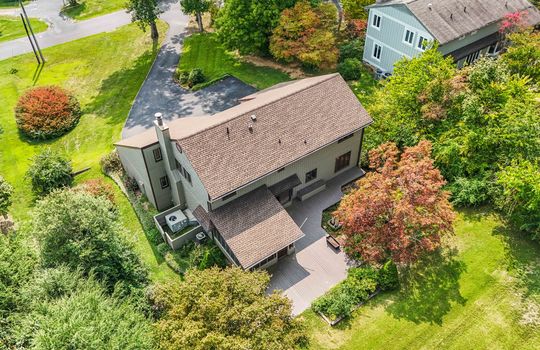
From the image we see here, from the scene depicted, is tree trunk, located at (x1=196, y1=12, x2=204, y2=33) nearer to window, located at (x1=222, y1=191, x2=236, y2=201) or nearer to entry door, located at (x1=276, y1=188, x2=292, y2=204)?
entry door, located at (x1=276, y1=188, x2=292, y2=204)

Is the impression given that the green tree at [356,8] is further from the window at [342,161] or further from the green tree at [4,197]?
the green tree at [4,197]

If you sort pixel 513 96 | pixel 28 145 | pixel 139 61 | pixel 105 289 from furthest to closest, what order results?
pixel 139 61 → pixel 28 145 → pixel 513 96 → pixel 105 289

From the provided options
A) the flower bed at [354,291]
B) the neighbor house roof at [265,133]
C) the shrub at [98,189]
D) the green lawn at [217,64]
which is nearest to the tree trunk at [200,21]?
the green lawn at [217,64]

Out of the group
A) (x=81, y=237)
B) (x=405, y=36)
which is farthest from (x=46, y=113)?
(x=405, y=36)

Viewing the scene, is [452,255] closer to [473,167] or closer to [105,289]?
[473,167]

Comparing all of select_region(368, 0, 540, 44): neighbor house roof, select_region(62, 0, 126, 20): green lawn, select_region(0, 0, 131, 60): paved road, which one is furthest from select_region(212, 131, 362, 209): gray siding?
select_region(62, 0, 126, 20): green lawn

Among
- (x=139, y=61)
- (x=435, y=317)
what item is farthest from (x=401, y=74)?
(x=139, y=61)

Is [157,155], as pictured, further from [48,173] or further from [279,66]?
[279,66]
